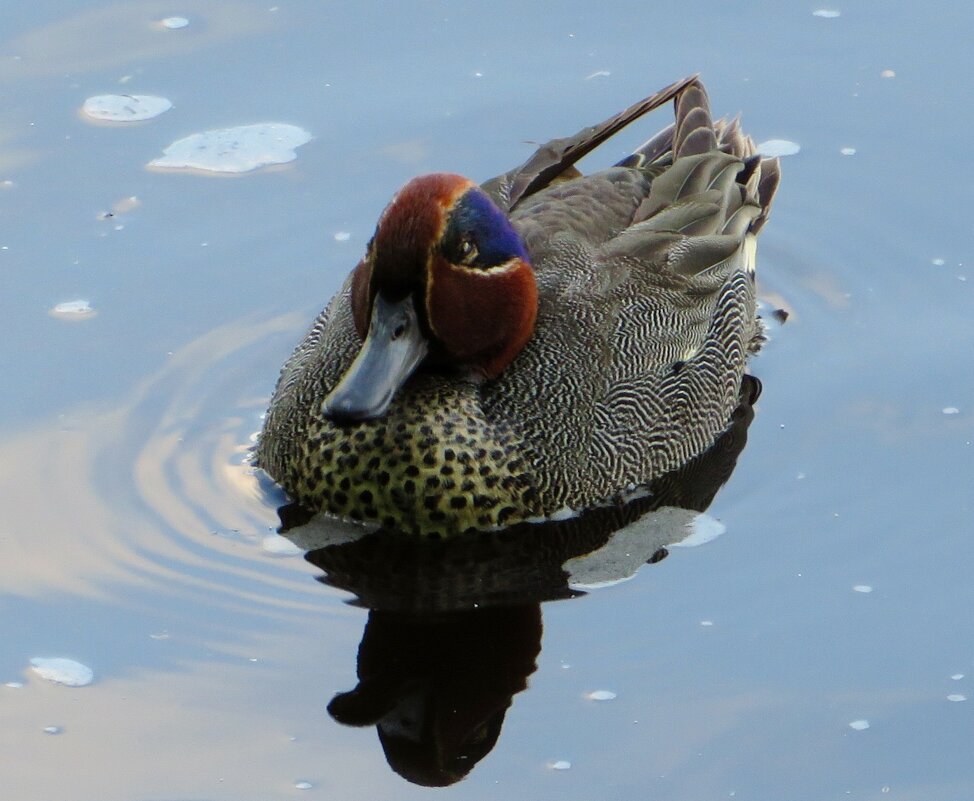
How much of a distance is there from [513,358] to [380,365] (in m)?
0.75

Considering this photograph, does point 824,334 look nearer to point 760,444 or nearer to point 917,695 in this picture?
point 760,444

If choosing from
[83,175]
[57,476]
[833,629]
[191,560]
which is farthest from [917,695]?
[83,175]

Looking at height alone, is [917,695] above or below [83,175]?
below

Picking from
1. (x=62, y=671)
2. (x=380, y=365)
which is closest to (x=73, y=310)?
(x=380, y=365)

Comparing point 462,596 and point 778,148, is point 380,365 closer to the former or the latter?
point 462,596

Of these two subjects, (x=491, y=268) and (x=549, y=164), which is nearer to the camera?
(x=491, y=268)

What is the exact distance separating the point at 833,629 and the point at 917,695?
482 millimetres

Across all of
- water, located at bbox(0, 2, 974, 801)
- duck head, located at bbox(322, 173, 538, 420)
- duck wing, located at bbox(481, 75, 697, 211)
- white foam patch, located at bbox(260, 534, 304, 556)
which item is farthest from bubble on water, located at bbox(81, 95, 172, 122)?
white foam patch, located at bbox(260, 534, 304, 556)

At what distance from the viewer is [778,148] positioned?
1082 centimetres

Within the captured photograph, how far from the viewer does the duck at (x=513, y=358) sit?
25.4 ft

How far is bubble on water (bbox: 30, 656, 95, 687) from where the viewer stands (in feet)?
23.4

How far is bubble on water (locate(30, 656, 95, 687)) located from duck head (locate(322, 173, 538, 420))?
4.34 ft

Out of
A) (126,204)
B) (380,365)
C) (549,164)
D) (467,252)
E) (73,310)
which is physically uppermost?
(467,252)

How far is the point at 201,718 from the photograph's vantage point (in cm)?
699
